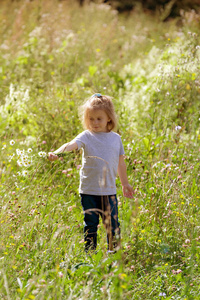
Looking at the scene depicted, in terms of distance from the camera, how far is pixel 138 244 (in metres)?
2.67

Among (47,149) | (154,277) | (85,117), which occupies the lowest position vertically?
(154,277)

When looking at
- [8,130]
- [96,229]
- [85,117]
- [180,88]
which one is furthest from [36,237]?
[180,88]

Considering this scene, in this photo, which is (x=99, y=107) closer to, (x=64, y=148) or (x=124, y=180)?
(x=64, y=148)

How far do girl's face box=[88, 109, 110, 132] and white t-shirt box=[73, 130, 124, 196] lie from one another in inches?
1.6

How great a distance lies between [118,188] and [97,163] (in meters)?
0.82

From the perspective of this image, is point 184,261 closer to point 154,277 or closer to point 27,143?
point 154,277

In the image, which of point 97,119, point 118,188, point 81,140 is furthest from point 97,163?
point 118,188

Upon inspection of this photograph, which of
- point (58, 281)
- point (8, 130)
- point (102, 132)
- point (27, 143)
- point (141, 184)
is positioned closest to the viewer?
point (58, 281)

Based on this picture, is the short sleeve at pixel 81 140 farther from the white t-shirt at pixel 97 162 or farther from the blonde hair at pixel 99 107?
the blonde hair at pixel 99 107

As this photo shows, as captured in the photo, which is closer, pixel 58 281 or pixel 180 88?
pixel 58 281

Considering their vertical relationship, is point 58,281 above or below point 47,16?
below

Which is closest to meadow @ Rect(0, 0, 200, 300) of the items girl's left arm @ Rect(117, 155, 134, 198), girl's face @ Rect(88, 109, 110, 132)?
Answer: girl's left arm @ Rect(117, 155, 134, 198)

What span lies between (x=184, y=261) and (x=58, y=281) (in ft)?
3.37

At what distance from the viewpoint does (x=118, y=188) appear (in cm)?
340
